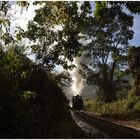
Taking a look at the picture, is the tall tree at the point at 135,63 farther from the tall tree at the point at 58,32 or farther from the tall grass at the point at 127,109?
the tall tree at the point at 58,32

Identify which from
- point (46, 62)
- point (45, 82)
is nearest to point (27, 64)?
point (45, 82)

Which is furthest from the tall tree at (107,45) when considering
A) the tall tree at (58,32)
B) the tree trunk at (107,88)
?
the tall tree at (58,32)

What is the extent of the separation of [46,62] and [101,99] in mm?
31269

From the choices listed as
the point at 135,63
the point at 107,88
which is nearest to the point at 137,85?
the point at 135,63

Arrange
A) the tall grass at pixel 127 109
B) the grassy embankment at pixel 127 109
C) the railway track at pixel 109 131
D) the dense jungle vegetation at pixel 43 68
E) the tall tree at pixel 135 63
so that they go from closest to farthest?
the dense jungle vegetation at pixel 43 68, the railway track at pixel 109 131, the grassy embankment at pixel 127 109, the tall grass at pixel 127 109, the tall tree at pixel 135 63

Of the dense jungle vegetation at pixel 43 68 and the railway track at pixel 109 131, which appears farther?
the railway track at pixel 109 131

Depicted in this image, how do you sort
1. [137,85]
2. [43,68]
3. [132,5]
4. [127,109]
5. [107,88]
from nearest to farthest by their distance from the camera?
1. [132,5]
2. [43,68]
3. [127,109]
4. [137,85]
5. [107,88]

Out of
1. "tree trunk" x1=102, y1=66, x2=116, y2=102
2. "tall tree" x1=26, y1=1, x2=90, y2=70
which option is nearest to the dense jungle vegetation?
"tall tree" x1=26, y1=1, x2=90, y2=70

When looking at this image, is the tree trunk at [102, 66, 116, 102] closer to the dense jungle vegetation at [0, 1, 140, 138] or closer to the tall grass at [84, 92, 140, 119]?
the tall grass at [84, 92, 140, 119]

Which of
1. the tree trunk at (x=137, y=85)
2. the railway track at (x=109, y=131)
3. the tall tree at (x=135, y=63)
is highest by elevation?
the tall tree at (x=135, y=63)

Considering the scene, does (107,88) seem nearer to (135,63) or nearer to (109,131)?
(135,63)

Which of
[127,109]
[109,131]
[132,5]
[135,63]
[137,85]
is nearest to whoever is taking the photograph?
[132,5]

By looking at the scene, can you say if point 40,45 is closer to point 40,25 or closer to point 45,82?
point 40,25

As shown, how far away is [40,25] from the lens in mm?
22531
